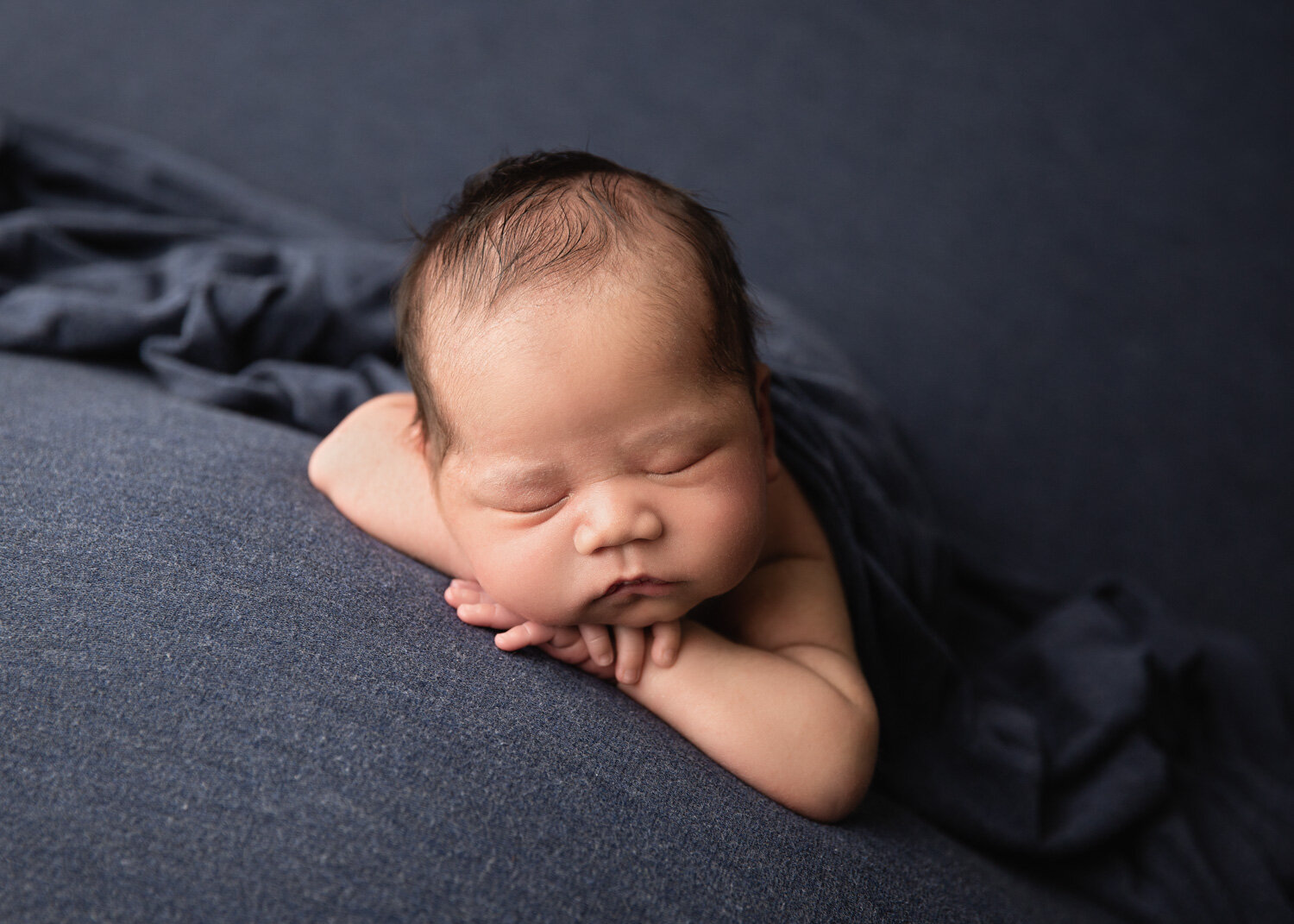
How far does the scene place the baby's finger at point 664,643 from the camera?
77 cm

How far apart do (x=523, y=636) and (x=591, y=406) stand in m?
0.21

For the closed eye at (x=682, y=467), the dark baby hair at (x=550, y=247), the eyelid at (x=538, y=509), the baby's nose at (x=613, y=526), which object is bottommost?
the eyelid at (x=538, y=509)

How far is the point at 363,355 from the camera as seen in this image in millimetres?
1227

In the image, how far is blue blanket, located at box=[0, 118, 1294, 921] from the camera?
3.31ft

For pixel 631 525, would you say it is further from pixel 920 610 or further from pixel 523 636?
pixel 920 610

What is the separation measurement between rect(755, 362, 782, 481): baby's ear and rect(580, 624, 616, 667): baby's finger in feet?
0.67

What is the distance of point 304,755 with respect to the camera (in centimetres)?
59

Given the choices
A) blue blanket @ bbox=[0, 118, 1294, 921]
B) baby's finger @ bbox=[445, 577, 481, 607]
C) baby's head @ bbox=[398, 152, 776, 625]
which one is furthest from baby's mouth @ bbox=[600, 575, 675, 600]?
blue blanket @ bbox=[0, 118, 1294, 921]

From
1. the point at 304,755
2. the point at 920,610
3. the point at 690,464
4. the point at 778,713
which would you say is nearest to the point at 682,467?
the point at 690,464

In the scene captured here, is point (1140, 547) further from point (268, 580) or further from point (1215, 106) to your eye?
point (268, 580)

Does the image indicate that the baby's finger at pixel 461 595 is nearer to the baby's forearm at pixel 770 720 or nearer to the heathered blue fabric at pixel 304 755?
the heathered blue fabric at pixel 304 755

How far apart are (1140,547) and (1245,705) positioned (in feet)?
0.92

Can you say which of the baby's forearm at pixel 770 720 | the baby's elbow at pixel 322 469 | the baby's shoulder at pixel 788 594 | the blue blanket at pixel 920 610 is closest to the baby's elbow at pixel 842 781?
the baby's forearm at pixel 770 720

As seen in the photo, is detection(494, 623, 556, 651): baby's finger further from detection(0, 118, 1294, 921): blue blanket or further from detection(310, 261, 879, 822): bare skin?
detection(0, 118, 1294, 921): blue blanket
